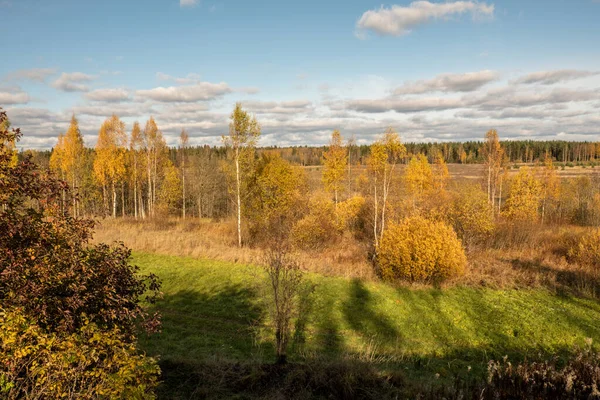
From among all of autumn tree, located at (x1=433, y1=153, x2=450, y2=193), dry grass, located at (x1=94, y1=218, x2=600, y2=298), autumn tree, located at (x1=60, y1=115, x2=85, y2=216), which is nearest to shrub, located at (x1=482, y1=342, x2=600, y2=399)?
dry grass, located at (x1=94, y1=218, x2=600, y2=298)


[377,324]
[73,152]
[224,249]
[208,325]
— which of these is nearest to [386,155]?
[224,249]

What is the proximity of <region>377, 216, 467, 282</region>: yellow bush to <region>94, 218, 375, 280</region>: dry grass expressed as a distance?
195cm

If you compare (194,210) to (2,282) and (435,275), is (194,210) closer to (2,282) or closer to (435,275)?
(435,275)

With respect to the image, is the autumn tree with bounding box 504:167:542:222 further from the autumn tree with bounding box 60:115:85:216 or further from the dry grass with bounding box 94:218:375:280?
the autumn tree with bounding box 60:115:85:216

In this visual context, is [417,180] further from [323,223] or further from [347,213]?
Answer: [323,223]

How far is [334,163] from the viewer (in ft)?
125

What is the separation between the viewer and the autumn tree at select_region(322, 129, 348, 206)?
38312 mm

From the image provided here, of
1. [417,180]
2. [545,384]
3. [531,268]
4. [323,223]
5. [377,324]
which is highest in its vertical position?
[417,180]


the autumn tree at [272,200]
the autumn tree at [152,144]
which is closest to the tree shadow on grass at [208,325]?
the autumn tree at [272,200]

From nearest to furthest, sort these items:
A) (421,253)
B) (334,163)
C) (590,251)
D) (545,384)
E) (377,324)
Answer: (545,384) → (377,324) → (421,253) → (590,251) → (334,163)

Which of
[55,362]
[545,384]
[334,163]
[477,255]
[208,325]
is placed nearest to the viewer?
[55,362]

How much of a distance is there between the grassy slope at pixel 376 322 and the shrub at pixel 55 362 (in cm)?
519

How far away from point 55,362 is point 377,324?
1310 centimetres

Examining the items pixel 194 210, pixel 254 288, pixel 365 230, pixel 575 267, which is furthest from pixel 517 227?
pixel 194 210
